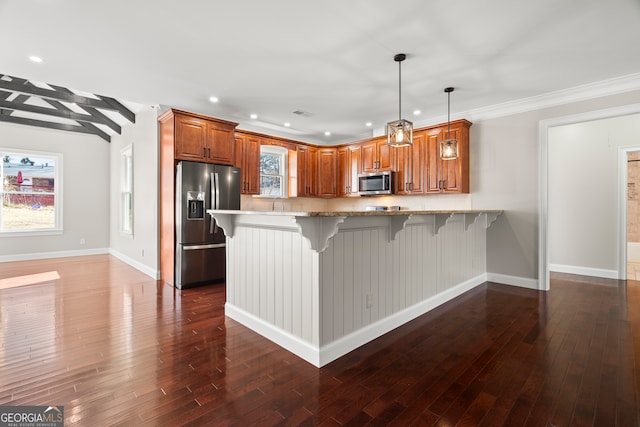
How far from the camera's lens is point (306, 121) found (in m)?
5.59

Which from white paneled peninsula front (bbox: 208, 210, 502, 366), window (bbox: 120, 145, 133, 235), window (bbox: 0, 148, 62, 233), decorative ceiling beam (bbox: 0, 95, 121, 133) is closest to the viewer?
white paneled peninsula front (bbox: 208, 210, 502, 366)

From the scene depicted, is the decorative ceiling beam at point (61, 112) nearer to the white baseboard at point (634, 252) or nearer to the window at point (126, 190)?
the window at point (126, 190)

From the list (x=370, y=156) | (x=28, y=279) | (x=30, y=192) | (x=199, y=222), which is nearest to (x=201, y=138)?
(x=199, y=222)

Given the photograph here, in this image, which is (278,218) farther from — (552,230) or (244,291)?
(552,230)

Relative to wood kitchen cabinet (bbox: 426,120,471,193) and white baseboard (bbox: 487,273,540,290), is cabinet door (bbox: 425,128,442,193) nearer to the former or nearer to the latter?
wood kitchen cabinet (bbox: 426,120,471,193)

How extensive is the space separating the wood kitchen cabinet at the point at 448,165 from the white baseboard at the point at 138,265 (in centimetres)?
474

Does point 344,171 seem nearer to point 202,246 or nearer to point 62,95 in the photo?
point 202,246

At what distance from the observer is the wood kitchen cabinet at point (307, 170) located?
6.43 m

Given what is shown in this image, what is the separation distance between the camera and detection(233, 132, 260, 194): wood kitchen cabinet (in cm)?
541

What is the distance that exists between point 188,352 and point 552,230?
6.14 metres

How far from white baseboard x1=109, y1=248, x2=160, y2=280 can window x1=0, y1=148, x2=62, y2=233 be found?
5.09ft

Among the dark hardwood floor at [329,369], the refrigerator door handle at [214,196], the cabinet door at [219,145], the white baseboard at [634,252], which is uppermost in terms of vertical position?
the cabinet door at [219,145]

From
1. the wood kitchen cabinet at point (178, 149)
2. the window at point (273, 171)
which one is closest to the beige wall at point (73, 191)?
the wood kitchen cabinet at point (178, 149)

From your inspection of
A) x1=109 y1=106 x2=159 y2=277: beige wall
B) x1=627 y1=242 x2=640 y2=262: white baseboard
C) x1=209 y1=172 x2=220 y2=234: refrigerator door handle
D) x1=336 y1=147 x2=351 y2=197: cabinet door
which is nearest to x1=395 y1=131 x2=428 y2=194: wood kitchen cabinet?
x1=336 y1=147 x2=351 y2=197: cabinet door
